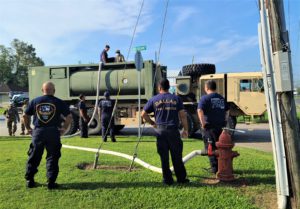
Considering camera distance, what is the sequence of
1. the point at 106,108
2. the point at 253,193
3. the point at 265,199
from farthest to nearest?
the point at 106,108
the point at 253,193
the point at 265,199

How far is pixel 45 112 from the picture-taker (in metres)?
6.22

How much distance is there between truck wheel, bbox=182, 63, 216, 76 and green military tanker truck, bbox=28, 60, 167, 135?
929 millimetres

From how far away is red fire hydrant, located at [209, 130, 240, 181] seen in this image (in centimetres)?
628

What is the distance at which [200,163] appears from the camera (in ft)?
26.3

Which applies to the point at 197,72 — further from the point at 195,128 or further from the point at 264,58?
the point at 264,58

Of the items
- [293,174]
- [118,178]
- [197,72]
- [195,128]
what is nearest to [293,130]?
[293,174]

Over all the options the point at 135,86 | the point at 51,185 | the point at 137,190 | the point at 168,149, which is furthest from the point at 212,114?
the point at 135,86

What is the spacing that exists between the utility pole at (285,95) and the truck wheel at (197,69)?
9559 millimetres

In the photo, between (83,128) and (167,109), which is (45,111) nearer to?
(167,109)

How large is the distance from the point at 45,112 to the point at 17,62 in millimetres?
113536

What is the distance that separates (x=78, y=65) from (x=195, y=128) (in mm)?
5522

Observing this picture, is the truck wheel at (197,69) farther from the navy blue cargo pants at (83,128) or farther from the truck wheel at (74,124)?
the truck wheel at (74,124)

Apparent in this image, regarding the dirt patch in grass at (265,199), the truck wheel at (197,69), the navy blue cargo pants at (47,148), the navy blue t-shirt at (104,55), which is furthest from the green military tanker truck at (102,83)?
the dirt patch in grass at (265,199)

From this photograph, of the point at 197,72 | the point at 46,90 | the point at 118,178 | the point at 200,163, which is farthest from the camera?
the point at 197,72
